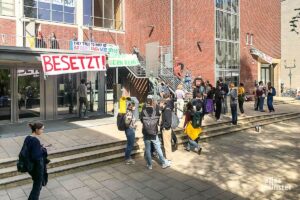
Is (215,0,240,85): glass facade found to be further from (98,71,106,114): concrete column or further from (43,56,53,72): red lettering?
(43,56,53,72): red lettering

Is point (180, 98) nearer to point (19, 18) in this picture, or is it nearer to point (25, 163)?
point (25, 163)

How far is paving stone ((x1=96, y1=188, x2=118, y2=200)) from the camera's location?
6598 millimetres

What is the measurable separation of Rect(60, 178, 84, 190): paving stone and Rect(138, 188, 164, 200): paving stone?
153 cm

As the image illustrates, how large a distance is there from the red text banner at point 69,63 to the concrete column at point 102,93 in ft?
10.1

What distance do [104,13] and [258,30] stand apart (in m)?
14.6

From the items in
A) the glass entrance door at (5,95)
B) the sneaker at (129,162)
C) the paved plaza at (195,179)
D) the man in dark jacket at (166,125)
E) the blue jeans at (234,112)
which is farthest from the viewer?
the blue jeans at (234,112)

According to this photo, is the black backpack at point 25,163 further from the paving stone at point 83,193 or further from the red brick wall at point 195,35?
the red brick wall at point 195,35

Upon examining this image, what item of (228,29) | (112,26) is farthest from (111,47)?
(228,29)

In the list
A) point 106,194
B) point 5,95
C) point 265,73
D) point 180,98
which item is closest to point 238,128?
point 180,98

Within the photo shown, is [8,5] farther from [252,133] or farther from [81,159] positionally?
[252,133]

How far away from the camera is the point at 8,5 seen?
57.0ft

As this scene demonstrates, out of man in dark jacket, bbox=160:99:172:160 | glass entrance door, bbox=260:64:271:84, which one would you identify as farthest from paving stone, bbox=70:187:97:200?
glass entrance door, bbox=260:64:271:84
